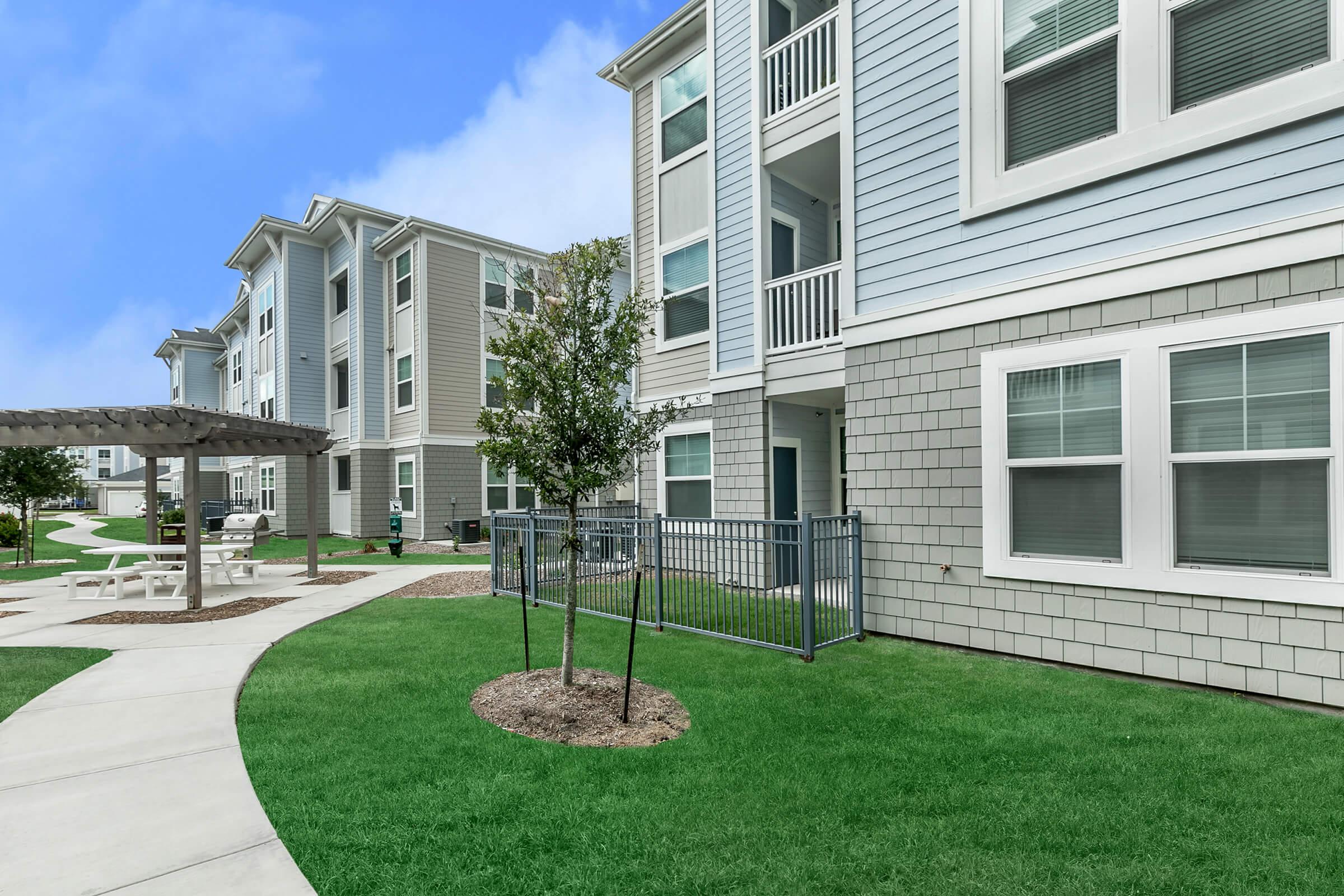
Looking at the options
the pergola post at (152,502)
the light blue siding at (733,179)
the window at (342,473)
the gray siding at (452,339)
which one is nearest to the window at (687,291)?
the light blue siding at (733,179)

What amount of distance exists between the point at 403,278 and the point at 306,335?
5.36 metres

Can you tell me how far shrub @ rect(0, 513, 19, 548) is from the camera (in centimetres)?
2038

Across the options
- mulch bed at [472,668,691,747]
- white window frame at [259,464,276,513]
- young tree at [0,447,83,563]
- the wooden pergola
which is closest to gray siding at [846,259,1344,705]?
mulch bed at [472,668,691,747]

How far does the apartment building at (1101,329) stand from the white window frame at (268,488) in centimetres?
2307

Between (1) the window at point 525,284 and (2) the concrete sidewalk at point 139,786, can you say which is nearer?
(2) the concrete sidewalk at point 139,786

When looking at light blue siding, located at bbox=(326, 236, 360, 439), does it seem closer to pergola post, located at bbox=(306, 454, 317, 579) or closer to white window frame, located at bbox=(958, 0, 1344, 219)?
pergola post, located at bbox=(306, 454, 317, 579)

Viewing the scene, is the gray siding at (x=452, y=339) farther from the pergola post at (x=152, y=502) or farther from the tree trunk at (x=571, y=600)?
the tree trunk at (x=571, y=600)

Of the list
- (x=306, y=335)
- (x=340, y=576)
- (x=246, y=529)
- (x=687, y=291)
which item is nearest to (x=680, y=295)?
(x=687, y=291)

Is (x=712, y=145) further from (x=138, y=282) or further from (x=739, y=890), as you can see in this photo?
(x=138, y=282)

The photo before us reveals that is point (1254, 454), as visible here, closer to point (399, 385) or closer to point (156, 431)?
point (156, 431)

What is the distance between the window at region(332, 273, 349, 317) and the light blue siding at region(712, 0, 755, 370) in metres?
17.0

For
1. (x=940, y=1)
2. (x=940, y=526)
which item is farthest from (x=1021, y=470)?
(x=940, y=1)

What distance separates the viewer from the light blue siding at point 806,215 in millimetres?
10258

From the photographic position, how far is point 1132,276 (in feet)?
17.8
